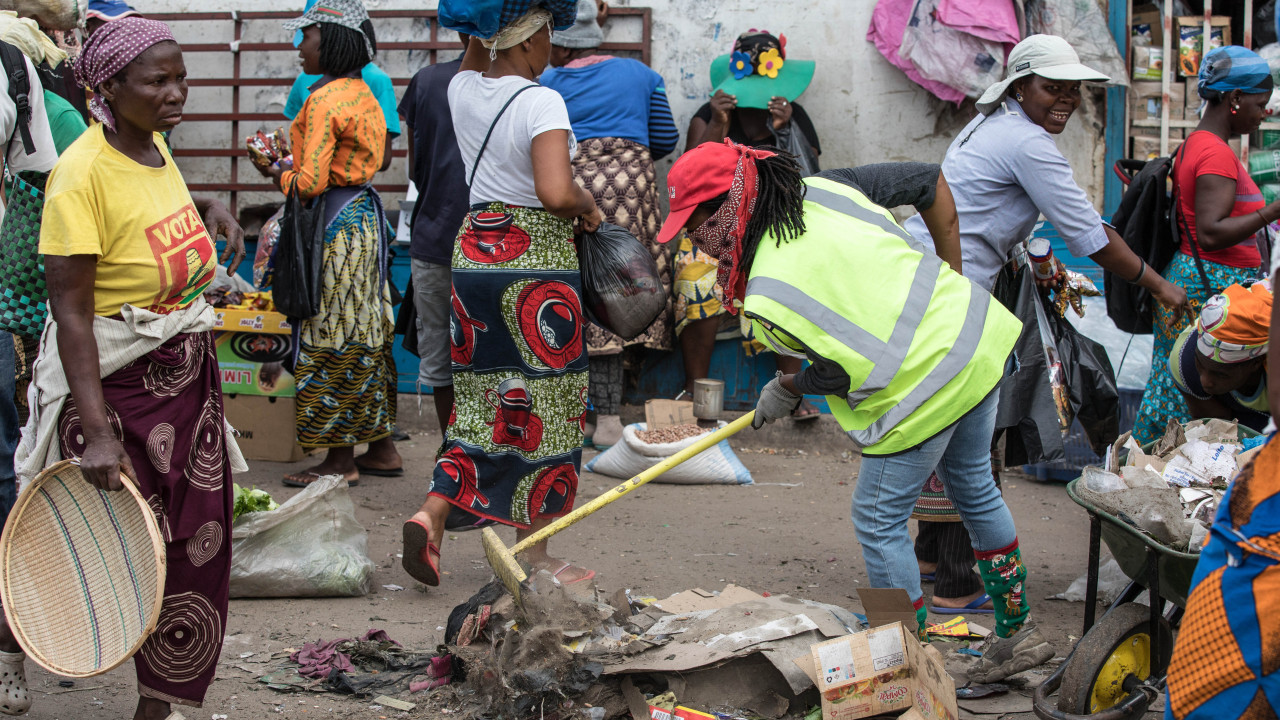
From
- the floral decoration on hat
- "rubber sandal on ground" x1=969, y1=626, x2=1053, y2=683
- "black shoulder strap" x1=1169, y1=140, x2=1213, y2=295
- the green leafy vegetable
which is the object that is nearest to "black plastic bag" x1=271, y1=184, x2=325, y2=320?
the green leafy vegetable

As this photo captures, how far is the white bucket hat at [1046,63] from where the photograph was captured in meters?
3.79

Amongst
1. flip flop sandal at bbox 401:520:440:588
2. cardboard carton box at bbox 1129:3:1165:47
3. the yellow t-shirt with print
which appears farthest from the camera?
cardboard carton box at bbox 1129:3:1165:47

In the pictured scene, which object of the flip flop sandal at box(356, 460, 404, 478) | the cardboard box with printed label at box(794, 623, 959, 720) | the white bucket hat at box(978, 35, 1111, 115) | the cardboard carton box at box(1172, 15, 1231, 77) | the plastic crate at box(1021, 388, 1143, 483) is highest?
the cardboard carton box at box(1172, 15, 1231, 77)

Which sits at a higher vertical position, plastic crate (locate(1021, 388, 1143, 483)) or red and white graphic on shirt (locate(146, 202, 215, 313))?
red and white graphic on shirt (locate(146, 202, 215, 313))

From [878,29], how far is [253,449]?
465 centimetres

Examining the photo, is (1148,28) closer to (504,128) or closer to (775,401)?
(504,128)

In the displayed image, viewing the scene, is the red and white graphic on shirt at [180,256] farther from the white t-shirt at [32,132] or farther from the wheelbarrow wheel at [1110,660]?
the wheelbarrow wheel at [1110,660]

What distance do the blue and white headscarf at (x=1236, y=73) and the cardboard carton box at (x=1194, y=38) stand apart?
8.69ft

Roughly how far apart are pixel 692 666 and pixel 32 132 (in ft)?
8.99

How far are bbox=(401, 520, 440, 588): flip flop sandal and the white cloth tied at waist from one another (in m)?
1.08

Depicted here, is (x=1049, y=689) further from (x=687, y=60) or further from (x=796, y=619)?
(x=687, y=60)

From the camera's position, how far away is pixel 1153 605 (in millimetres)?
2867

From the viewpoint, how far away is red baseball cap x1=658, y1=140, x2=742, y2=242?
2.91m

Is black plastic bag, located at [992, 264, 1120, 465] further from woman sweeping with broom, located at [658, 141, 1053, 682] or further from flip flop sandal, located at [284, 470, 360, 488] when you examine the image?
flip flop sandal, located at [284, 470, 360, 488]
